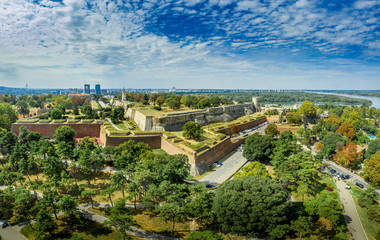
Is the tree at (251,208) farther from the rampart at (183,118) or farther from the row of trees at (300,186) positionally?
the rampart at (183,118)

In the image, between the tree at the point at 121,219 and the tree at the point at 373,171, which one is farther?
the tree at the point at 373,171

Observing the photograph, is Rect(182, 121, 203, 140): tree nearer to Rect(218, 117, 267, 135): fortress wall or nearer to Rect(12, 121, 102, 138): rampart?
Rect(218, 117, 267, 135): fortress wall

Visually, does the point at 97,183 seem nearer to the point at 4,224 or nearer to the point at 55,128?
the point at 4,224

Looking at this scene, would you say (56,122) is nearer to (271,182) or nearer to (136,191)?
(136,191)

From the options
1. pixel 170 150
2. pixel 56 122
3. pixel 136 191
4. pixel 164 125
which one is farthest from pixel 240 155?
pixel 56 122

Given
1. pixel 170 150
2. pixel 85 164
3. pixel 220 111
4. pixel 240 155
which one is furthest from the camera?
pixel 220 111

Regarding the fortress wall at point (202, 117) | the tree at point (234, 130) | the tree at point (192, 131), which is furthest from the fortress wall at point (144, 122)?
the tree at point (234, 130)

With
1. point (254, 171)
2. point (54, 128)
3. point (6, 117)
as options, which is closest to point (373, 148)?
point (254, 171)
